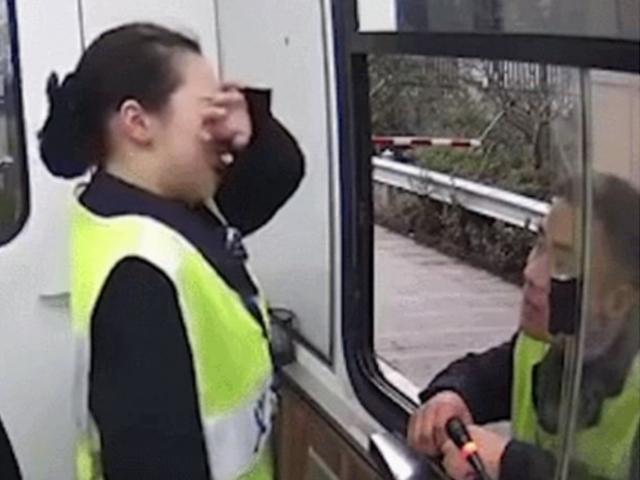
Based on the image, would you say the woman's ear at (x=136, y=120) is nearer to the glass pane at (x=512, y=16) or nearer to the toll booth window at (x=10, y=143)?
the glass pane at (x=512, y=16)

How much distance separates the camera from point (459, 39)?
2.26 m

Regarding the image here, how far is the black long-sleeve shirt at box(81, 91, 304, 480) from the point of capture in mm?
2029

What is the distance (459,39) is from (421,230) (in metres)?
0.62

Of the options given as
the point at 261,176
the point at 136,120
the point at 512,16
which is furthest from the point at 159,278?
the point at 261,176

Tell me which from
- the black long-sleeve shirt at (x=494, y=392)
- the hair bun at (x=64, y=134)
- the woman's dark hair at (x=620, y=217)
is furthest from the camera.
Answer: the hair bun at (x=64, y=134)

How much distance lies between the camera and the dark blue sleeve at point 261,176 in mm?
2654

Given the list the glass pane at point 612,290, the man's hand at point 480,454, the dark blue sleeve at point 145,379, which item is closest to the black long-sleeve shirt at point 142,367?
the dark blue sleeve at point 145,379

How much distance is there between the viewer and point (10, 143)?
359 cm

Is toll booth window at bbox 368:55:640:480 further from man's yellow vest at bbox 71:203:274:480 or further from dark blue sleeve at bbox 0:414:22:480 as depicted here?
dark blue sleeve at bbox 0:414:22:480

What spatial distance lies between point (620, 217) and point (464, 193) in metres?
0.90

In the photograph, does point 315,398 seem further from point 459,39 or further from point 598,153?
point 598,153

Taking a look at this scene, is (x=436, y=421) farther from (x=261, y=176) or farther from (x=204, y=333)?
(x=261, y=176)

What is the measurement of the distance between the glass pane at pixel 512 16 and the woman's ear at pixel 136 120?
476 millimetres

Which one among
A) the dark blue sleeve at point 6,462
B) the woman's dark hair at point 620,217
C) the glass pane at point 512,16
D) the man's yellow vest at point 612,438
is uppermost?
the glass pane at point 512,16
